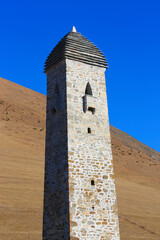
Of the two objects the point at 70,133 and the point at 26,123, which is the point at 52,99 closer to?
the point at 70,133

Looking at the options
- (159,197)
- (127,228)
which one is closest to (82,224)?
(127,228)

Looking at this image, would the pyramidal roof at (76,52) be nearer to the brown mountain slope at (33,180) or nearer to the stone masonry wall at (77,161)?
the stone masonry wall at (77,161)

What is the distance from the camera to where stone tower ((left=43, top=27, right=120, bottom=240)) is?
1402 cm

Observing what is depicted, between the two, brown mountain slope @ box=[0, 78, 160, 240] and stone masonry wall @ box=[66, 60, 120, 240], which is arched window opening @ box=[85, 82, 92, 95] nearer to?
stone masonry wall @ box=[66, 60, 120, 240]

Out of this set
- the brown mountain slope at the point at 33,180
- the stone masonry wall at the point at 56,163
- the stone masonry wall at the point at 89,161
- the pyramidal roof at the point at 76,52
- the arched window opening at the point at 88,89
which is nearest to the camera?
the stone masonry wall at the point at 89,161

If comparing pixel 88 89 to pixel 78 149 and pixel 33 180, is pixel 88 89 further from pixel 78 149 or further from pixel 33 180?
pixel 33 180

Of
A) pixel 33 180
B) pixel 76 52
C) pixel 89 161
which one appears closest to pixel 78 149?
pixel 89 161

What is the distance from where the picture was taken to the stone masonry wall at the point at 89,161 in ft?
45.8

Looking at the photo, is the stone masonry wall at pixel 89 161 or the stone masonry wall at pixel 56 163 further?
the stone masonry wall at pixel 56 163

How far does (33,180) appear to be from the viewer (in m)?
29.1

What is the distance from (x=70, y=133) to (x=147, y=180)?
30900 mm

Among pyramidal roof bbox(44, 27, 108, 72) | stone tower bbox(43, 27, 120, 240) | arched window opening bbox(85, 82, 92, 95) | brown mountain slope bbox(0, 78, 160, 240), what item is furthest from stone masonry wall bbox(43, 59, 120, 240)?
brown mountain slope bbox(0, 78, 160, 240)

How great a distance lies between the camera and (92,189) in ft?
48.1

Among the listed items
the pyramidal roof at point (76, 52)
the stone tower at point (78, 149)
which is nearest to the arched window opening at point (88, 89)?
the stone tower at point (78, 149)
